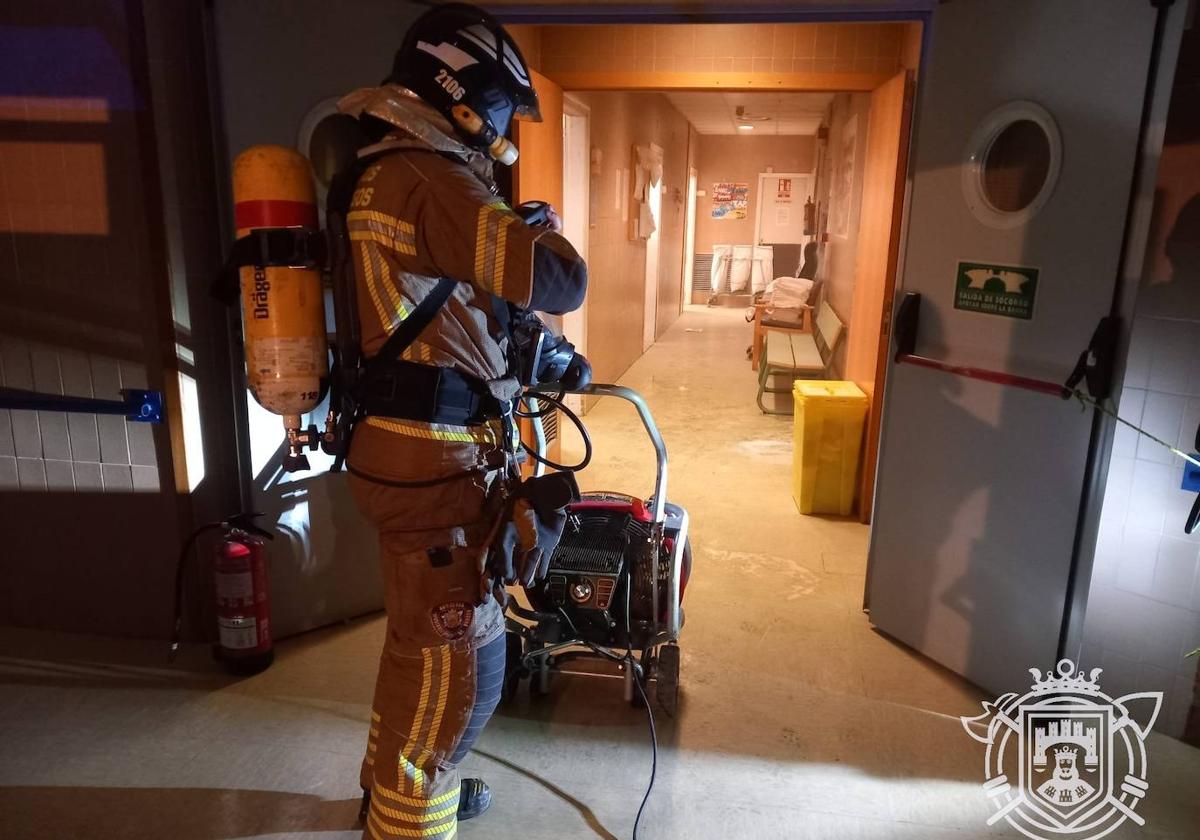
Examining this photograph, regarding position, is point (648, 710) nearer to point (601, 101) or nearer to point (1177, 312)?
point (1177, 312)

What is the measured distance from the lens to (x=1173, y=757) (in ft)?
7.69

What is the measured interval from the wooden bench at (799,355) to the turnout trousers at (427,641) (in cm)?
473

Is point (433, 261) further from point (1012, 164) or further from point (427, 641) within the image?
point (1012, 164)

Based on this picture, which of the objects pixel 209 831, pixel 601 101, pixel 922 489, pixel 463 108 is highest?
pixel 601 101

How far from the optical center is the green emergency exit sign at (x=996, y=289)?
2387 mm

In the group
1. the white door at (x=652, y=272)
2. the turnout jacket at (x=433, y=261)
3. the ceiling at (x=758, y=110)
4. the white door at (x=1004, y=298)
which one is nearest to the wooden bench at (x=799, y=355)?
Result: the white door at (x=652, y=272)

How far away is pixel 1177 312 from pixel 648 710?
1.86 metres

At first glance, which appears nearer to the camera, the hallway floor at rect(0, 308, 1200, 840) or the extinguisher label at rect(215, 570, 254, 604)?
the hallway floor at rect(0, 308, 1200, 840)

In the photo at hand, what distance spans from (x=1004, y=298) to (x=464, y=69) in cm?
172

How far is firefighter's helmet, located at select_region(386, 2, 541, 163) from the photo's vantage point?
5.65 ft

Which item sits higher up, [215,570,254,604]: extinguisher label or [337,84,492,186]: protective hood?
[337,84,492,186]: protective hood

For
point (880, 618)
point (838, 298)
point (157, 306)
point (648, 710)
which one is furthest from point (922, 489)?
point (838, 298)

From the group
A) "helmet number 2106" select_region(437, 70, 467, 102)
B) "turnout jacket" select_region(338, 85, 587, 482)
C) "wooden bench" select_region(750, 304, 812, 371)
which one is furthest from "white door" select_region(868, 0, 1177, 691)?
→ "wooden bench" select_region(750, 304, 812, 371)

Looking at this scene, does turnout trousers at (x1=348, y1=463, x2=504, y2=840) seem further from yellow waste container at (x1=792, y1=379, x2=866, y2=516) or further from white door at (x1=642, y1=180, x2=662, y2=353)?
white door at (x1=642, y1=180, x2=662, y2=353)
